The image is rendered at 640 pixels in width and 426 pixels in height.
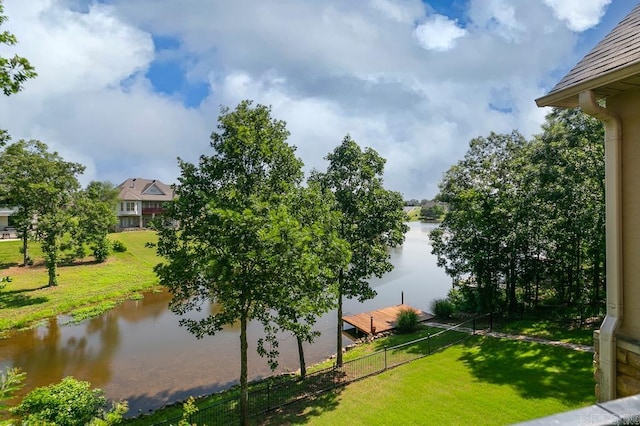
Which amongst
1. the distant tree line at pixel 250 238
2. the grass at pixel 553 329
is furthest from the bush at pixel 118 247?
the grass at pixel 553 329

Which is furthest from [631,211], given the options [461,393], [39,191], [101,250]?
[101,250]

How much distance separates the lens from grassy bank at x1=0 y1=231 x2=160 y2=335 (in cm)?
2220

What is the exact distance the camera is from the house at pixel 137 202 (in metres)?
54.3

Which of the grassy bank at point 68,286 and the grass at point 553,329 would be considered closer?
the grass at point 553,329

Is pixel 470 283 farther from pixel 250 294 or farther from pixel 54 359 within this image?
pixel 54 359

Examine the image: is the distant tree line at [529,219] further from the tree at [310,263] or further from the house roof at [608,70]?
the house roof at [608,70]

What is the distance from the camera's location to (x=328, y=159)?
14.2 m

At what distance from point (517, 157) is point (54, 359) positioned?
80.3 feet

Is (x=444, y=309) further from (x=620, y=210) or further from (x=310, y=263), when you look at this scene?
(x=620, y=210)

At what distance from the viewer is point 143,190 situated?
5772 cm

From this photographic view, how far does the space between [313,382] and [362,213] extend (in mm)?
5996

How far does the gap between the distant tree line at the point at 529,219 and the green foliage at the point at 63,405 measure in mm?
16072

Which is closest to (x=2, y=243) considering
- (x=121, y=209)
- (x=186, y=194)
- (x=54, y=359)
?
(x=121, y=209)

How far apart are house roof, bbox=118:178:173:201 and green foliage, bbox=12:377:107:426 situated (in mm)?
49844
